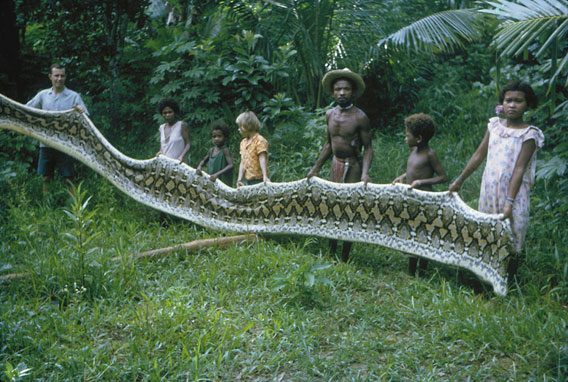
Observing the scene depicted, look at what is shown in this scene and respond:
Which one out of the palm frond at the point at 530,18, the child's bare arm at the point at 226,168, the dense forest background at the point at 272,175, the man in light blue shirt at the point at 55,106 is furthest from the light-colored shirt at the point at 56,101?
the palm frond at the point at 530,18

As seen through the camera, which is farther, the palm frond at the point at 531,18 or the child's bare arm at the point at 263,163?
the child's bare arm at the point at 263,163

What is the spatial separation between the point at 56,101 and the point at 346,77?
156 inches

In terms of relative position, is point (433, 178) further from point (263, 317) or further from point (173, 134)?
point (173, 134)

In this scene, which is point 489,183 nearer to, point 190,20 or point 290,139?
point 290,139

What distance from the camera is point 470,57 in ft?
39.1

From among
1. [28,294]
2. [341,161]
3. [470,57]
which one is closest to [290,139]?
[341,161]

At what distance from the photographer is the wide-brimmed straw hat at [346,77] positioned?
5066 millimetres

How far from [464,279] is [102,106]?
6.89 metres

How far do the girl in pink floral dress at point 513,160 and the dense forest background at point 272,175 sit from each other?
0.26 meters

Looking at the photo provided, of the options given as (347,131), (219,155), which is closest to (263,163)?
(219,155)

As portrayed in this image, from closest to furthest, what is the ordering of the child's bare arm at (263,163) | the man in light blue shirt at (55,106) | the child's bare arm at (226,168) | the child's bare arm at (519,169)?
the child's bare arm at (519,169)
the child's bare arm at (263,163)
the child's bare arm at (226,168)
the man in light blue shirt at (55,106)

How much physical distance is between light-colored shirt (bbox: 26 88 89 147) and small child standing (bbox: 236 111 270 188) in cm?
239

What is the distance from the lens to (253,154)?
19.2ft

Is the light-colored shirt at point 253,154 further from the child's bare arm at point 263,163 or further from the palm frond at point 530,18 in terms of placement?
the palm frond at point 530,18
